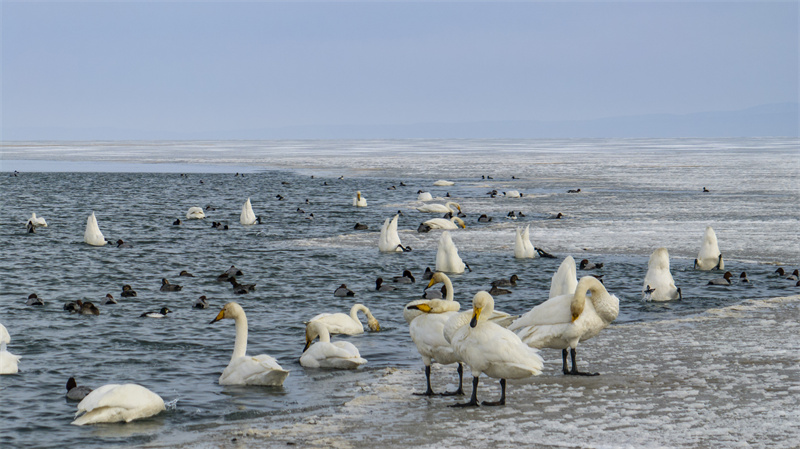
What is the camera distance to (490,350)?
998cm

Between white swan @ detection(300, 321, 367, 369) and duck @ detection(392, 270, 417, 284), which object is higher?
white swan @ detection(300, 321, 367, 369)

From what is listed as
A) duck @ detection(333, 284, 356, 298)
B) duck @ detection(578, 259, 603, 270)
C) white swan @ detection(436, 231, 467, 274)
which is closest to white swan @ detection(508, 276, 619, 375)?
duck @ detection(333, 284, 356, 298)

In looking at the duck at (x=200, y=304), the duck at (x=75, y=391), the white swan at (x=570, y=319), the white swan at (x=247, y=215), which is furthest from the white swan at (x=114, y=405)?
the white swan at (x=247, y=215)

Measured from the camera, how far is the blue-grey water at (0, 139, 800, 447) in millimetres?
11555

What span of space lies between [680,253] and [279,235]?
12.4 m

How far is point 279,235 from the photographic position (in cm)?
2916

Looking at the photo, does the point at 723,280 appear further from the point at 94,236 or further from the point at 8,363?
the point at 94,236

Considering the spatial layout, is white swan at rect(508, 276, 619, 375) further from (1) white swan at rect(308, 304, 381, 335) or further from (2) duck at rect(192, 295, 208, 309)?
(2) duck at rect(192, 295, 208, 309)

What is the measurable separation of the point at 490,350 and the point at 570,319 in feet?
7.10

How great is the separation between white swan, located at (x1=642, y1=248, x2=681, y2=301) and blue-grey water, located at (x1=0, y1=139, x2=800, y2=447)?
239 mm

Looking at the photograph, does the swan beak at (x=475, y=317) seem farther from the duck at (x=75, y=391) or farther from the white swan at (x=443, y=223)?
the white swan at (x=443, y=223)

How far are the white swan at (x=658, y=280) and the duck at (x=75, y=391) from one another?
10363 millimetres

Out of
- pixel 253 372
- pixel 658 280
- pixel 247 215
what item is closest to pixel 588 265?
pixel 658 280

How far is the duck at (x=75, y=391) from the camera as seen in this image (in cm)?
1103
